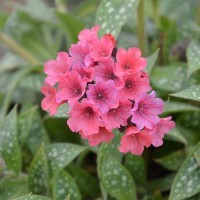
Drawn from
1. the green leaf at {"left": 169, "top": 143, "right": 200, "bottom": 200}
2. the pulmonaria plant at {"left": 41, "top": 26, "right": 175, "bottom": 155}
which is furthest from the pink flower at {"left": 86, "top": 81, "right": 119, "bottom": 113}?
the green leaf at {"left": 169, "top": 143, "right": 200, "bottom": 200}

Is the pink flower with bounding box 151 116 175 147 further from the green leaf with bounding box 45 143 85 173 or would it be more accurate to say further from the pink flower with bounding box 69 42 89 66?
the green leaf with bounding box 45 143 85 173

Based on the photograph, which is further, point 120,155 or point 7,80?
point 7,80

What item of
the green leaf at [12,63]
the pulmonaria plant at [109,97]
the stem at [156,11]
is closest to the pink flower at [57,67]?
the pulmonaria plant at [109,97]

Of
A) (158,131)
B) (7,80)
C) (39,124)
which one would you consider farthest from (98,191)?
(7,80)

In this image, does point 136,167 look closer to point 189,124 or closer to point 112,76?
point 189,124

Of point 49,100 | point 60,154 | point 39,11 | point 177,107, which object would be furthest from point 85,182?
point 39,11

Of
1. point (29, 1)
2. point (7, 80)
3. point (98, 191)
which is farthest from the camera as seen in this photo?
point (29, 1)

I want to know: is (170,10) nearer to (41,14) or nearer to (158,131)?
(41,14)
